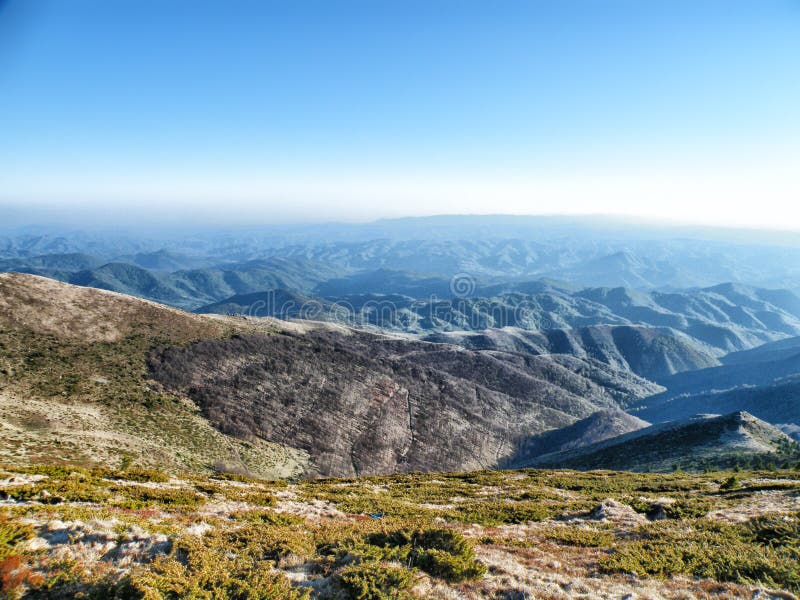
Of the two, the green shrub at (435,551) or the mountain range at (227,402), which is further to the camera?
the mountain range at (227,402)

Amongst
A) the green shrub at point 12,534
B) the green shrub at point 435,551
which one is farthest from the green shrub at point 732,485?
the green shrub at point 12,534

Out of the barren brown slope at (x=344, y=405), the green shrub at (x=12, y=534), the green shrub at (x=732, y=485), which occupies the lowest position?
the barren brown slope at (x=344, y=405)

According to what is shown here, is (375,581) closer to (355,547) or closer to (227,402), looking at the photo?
(355,547)

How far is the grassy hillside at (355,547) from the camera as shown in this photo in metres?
10.2

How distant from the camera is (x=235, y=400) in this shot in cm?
7725

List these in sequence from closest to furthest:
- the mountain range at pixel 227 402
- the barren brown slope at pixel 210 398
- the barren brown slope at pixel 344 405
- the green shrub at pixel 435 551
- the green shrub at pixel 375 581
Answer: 1. the green shrub at pixel 375 581
2. the green shrub at pixel 435 551
3. the barren brown slope at pixel 210 398
4. the mountain range at pixel 227 402
5. the barren brown slope at pixel 344 405

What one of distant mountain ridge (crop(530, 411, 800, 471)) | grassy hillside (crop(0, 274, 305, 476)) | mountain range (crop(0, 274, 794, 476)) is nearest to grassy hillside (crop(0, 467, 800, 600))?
grassy hillside (crop(0, 274, 305, 476))

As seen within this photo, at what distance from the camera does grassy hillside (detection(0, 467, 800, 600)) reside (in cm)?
1023

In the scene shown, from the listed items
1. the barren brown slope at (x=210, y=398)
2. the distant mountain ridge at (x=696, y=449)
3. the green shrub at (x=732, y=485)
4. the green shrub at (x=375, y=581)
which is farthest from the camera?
the distant mountain ridge at (x=696, y=449)

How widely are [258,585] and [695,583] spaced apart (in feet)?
46.0

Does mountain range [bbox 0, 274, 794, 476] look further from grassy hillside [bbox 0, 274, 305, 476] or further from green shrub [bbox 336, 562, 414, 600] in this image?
green shrub [bbox 336, 562, 414, 600]

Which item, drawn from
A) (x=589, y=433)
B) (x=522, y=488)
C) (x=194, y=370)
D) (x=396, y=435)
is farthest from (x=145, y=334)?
(x=589, y=433)

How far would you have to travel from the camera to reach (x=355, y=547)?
1338cm

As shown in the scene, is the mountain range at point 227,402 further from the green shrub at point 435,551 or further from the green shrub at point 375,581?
the green shrub at point 375,581
